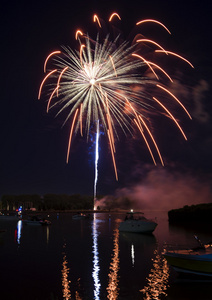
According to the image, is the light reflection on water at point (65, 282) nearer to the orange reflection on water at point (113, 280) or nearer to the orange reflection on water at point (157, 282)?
the orange reflection on water at point (113, 280)

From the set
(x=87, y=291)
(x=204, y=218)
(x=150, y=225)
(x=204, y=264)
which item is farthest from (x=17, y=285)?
(x=204, y=218)

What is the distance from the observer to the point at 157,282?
24.8 meters

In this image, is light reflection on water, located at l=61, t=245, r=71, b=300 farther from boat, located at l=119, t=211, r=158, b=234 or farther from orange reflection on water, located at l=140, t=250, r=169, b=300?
boat, located at l=119, t=211, r=158, b=234

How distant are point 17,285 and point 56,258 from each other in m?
13.0

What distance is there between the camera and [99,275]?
27.9 m

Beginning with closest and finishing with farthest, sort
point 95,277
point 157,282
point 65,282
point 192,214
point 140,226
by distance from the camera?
point 157,282 → point 65,282 → point 95,277 → point 140,226 → point 192,214

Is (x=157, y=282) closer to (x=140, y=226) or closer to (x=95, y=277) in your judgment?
(x=95, y=277)

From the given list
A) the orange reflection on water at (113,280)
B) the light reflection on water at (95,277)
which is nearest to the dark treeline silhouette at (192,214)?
the light reflection on water at (95,277)

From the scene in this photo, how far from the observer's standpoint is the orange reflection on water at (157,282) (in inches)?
853

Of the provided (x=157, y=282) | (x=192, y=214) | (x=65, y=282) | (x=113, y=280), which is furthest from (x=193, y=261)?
(x=192, y=214)

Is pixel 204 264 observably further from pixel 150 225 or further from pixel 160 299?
pixel 150 225

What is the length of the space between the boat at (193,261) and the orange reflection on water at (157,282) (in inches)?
73.8

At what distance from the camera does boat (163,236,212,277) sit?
936 inches

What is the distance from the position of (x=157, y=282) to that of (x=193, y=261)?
3485 mm
